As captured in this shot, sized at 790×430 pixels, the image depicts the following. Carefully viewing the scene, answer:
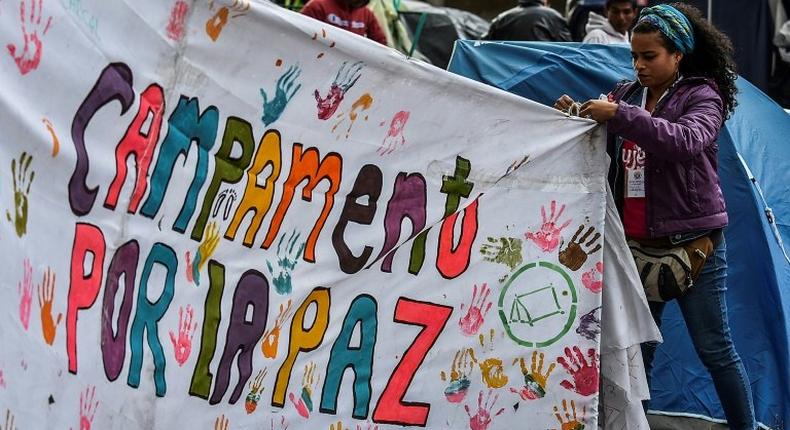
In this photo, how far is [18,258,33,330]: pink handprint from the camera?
3.89m

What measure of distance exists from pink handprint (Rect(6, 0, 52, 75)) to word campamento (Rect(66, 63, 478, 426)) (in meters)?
0.25

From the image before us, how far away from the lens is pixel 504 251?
3867 millimetres

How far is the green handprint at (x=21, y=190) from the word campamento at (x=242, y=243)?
168 millimetres

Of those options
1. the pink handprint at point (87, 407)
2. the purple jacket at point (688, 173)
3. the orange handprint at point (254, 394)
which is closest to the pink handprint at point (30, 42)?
the pink handprint at point (87, 407)

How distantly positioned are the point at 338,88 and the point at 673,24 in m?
1.15

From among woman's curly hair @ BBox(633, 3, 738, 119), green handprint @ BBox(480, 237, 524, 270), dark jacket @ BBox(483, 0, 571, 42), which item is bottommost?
green handprint @ BBox(480, 237, 524, 270)

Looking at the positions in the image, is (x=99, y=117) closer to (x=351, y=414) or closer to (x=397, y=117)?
(x=397, y=117)

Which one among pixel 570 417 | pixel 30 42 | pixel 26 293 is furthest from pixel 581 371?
pixel 30 42

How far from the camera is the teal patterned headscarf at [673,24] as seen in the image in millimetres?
4113

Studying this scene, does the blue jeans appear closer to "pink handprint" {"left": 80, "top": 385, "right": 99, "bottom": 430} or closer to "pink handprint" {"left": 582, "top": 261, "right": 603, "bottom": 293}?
"pink handprint" {"left": 582, "top": 261, "right": 603, "bottom": 293}

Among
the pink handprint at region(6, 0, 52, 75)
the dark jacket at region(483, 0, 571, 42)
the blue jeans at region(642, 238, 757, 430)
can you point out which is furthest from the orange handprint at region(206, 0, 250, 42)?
the dark jacket at region(483, 0, 571, 42)

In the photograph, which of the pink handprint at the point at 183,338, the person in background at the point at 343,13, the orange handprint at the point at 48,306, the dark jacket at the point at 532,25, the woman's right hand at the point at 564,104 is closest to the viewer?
the pink handprint at the point at 183,338

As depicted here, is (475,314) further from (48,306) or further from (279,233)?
(48,306)

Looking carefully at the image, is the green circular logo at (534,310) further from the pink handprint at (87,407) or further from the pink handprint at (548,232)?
the pink handprint at (87,407)
